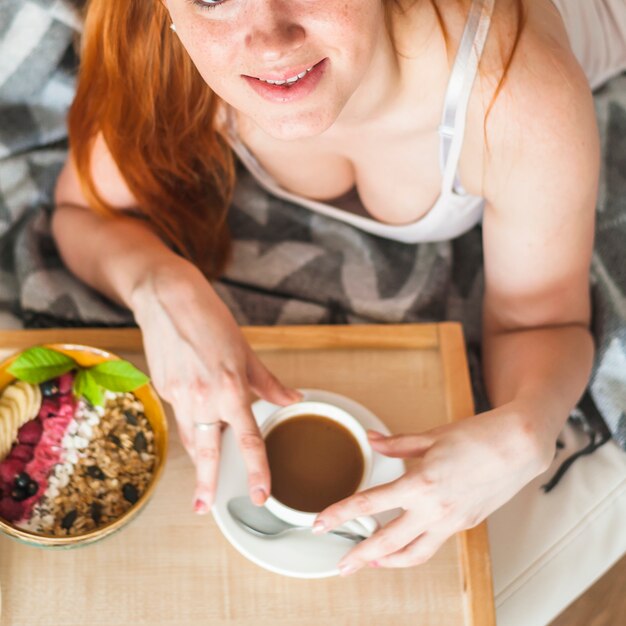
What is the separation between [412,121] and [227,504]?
0.52 metres

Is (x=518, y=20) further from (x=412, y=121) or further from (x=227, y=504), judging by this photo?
(x=227, y=504)

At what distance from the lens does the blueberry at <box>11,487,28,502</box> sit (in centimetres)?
85

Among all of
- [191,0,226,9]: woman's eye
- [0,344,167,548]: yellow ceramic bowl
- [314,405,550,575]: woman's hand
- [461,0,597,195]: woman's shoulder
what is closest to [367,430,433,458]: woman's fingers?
[314,405,550,575]: woman's hand

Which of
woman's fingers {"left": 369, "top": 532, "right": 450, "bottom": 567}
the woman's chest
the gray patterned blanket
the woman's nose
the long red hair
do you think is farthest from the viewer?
the gray patterned blanket

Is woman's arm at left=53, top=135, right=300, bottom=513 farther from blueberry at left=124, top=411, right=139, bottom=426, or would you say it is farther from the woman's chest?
the woman's chest

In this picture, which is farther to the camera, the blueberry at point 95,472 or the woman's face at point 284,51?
the blueberry at point 95,472

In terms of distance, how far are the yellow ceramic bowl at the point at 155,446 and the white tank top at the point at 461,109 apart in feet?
1.32

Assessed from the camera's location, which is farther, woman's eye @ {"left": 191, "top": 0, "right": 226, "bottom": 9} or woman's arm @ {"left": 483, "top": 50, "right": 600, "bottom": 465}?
woman's arm @ {"left": 483, "top": 50, "right": 600, "bottom": 465}

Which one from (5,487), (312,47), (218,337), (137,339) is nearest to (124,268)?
(137,339)

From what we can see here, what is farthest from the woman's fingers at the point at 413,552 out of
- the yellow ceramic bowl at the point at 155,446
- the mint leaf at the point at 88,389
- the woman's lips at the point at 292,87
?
the woman's lips at the point at 292,87

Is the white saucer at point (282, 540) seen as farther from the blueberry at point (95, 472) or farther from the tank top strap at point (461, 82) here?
the tank top strap at point (461, 82)

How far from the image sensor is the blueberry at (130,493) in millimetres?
854

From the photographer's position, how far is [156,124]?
3.47 feet

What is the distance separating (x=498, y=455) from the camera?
32.3 inches
